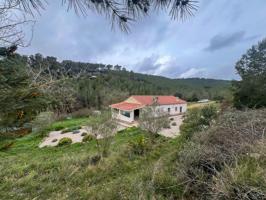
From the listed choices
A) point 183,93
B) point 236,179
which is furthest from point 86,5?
point 183,93

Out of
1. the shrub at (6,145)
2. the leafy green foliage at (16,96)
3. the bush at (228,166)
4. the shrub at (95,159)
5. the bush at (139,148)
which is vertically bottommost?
the shrub at (95,159)

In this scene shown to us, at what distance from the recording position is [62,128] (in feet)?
89.7

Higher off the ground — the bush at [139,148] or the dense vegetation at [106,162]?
the dense vegetation at [106,162]

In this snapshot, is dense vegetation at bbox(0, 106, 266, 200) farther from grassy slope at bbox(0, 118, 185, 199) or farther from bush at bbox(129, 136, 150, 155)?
bush at bbox(129, 136, 150, 155)

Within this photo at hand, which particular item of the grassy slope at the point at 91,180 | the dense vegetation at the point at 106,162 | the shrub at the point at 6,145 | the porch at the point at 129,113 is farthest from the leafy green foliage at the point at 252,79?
the shrub at the point at 6,145

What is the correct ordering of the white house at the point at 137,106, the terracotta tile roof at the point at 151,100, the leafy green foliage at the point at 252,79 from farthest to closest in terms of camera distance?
the terracotta tile roof at the point at 151,100 → the white house at the point at 137,106 → the leafy green foliage at the point at 252,79

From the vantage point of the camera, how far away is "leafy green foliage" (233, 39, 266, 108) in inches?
667

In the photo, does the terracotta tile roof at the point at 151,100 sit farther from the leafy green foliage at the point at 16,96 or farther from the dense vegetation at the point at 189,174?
the leafy green foliage at the point at 16,96

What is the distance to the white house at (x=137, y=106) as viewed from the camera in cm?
2769

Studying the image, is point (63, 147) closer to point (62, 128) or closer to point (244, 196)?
point (62, 128)

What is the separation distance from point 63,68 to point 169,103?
30739mm

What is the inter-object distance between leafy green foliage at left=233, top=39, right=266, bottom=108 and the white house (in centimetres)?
864

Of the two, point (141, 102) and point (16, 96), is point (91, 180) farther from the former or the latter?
point (141, 102)

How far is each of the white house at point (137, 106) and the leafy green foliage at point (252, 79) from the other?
28.3 feet
